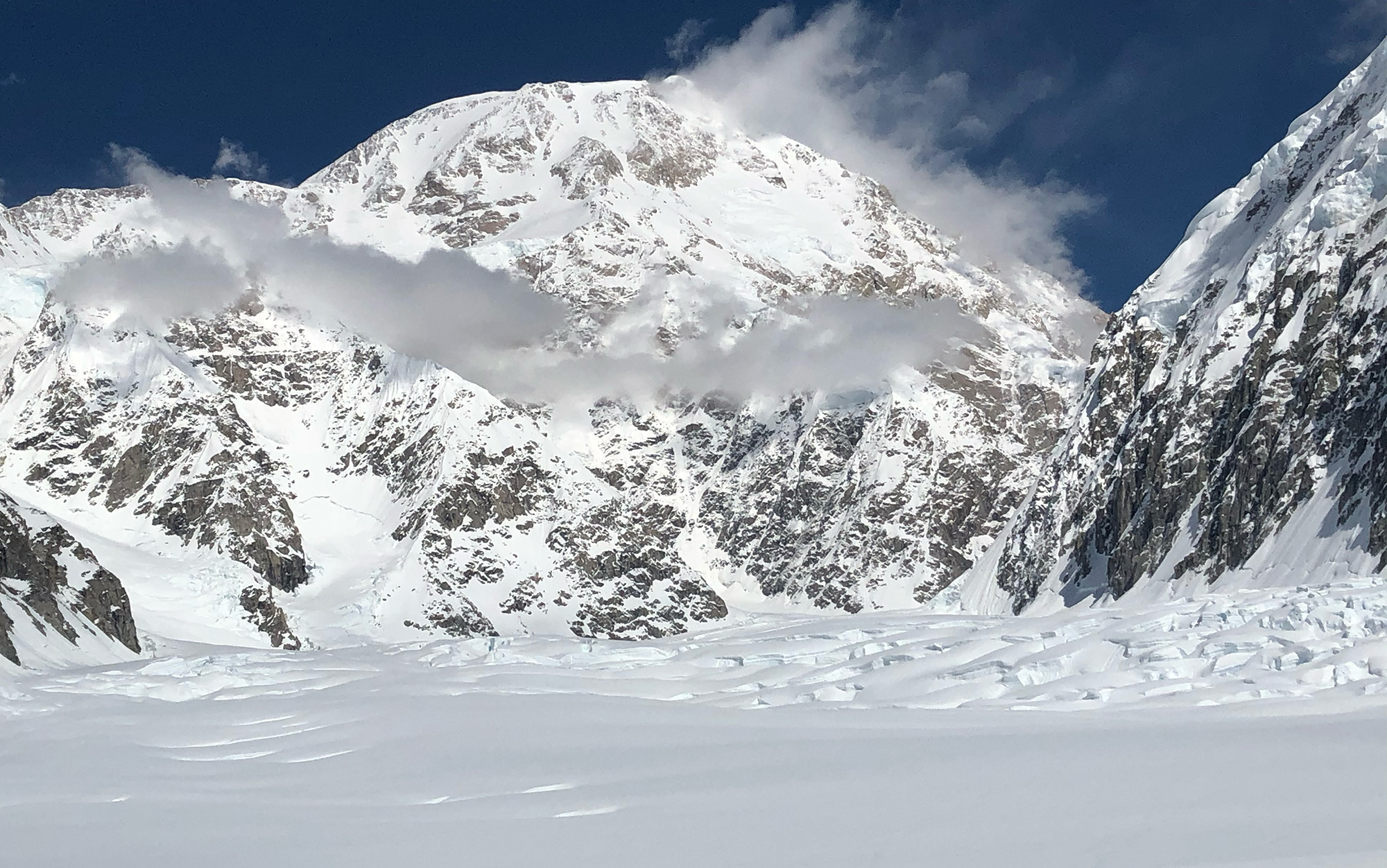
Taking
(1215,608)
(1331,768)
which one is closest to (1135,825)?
(1331,768)

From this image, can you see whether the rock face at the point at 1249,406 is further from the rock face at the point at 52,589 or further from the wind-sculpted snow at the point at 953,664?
the rock face at the point at 52,589

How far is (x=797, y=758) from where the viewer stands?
24641 millimetres

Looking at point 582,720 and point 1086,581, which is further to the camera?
point 1086,581

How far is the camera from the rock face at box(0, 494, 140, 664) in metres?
94.8

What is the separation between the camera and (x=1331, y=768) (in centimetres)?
1881

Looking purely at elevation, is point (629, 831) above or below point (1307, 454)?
below

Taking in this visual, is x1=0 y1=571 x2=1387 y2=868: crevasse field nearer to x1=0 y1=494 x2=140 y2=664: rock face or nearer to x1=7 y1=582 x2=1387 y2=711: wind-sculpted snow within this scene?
x1=7 y1=582 x2=1387 y2=711: wind-sculpted snow

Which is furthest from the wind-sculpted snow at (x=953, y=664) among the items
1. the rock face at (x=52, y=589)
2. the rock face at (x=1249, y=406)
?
the rock face at (x=1249, y=406)

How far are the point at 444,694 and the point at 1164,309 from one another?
14292 centimetres

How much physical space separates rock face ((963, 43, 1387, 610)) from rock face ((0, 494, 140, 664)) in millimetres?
92244

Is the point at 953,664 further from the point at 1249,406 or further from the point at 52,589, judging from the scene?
the point at 1249,406

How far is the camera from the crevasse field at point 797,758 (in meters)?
17.5

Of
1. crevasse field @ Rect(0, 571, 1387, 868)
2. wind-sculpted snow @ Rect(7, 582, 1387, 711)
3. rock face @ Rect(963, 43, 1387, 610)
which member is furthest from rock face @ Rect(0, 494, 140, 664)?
rock face @ Rect(963, 43, 1387, 610)

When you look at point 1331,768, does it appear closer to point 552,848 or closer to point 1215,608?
point 552,848
